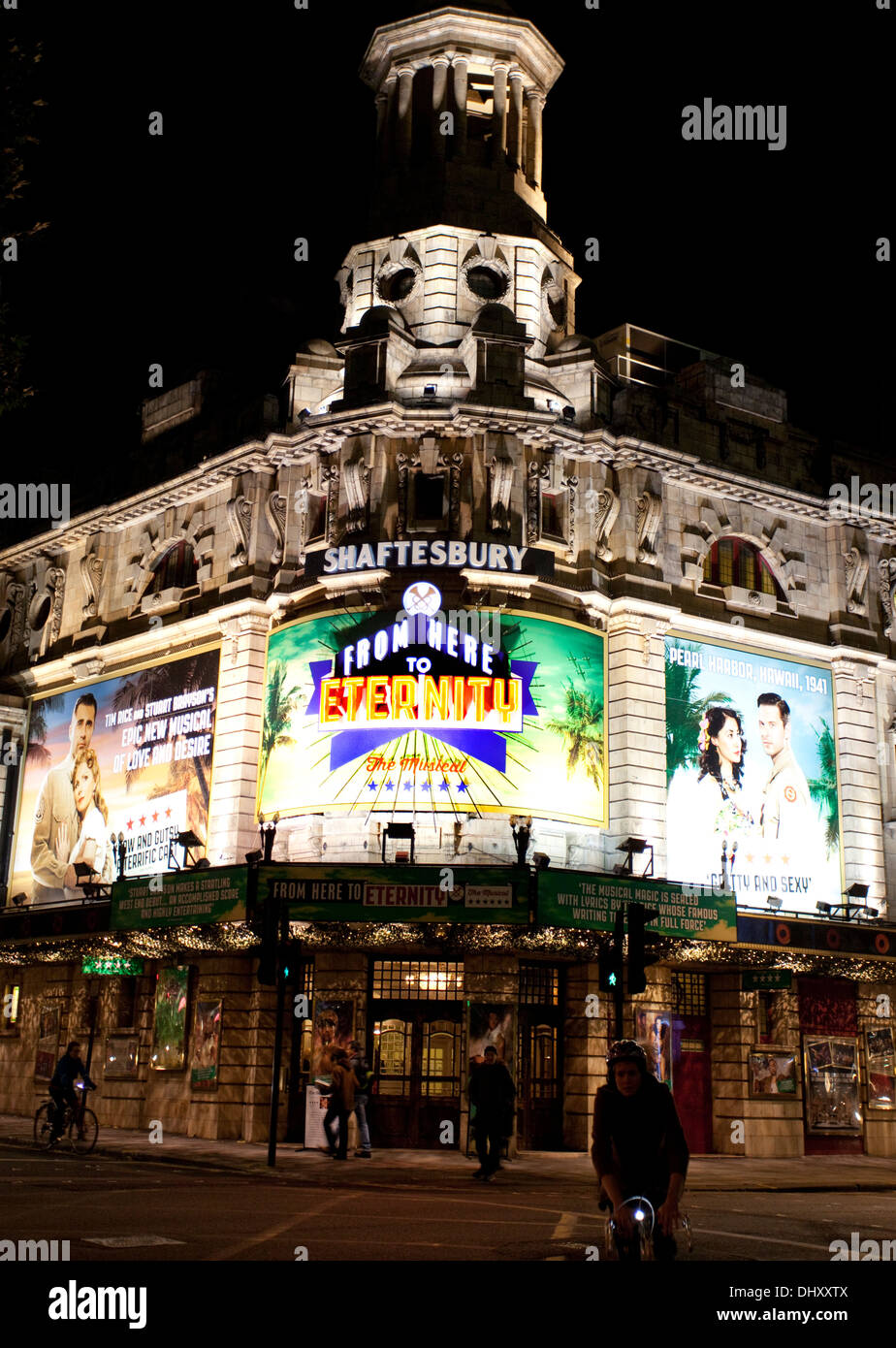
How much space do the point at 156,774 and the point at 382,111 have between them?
65.5 ft

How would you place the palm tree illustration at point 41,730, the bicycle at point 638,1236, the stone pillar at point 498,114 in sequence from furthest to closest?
the palm tree illustration at point 41,730
the stone pillar at point 498,114
the bicycle at point 638,1236

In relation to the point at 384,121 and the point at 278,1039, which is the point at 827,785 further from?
the point at 384,121

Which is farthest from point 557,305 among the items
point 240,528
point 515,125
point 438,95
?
point 240,528

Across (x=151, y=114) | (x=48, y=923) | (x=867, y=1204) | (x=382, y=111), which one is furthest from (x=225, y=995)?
(x=382, y=111)

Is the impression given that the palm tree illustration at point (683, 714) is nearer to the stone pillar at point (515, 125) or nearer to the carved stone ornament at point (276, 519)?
the carved stone ornament at point (276, 519)

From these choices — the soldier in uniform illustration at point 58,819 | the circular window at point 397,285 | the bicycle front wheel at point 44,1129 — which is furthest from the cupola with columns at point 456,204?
the bicycle front wheel at point 44,1129

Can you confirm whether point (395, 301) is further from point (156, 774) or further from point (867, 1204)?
point (867, 1204)

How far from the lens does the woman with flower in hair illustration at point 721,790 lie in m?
31.1

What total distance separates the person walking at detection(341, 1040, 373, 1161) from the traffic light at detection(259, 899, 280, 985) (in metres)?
3.58

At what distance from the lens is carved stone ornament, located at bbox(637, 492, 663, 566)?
32.2 meters

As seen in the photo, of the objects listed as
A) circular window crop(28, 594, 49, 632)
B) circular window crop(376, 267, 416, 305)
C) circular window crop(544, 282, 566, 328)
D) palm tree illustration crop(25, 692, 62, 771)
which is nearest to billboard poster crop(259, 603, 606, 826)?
circular window crop(376, 267, 416, 305)

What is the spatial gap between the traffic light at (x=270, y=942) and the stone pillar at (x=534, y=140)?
2386 cm

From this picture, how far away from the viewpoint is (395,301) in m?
35.6
